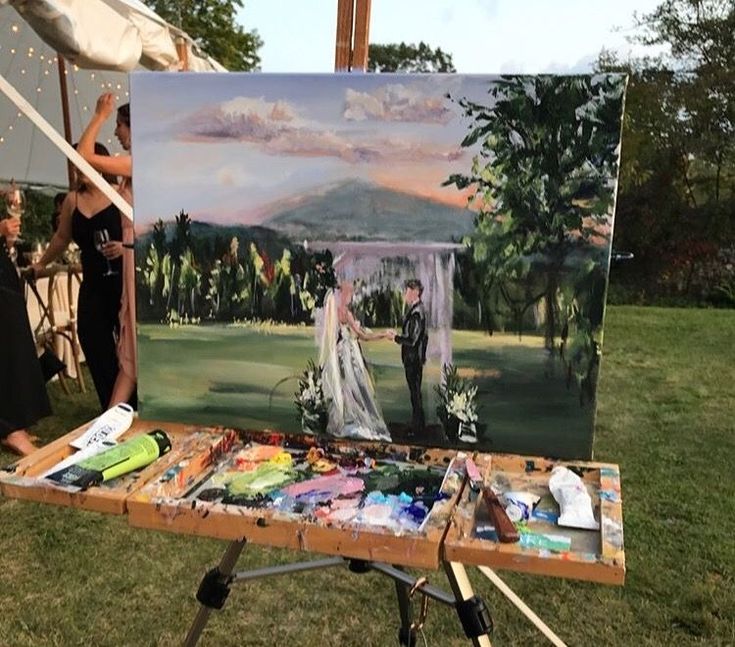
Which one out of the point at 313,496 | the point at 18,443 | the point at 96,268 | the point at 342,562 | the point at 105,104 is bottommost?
the point at 18,443

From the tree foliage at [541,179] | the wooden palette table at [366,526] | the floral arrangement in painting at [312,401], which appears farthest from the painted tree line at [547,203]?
the floral arrangement in painting at [312,401]

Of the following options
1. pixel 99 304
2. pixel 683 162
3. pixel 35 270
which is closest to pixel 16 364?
pixel 99 304

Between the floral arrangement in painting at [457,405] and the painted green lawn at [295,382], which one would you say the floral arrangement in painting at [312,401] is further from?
the floral arrangement in painting at [457,405]

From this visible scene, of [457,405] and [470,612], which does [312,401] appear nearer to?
[457,405]

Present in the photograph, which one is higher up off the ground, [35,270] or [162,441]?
[35,270]

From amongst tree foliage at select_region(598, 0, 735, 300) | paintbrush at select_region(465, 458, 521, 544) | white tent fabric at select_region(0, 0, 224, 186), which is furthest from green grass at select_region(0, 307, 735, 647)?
tree foliage at select_region(598, 0, 735, 300)

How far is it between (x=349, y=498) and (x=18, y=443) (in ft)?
7.95

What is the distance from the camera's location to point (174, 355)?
1.49 metres

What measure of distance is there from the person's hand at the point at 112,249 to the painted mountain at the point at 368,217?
2016 millimetres

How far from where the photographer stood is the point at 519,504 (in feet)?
3.90

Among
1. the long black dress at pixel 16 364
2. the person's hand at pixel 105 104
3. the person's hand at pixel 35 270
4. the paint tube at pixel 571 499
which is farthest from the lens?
the person's hand at pixel 35 270

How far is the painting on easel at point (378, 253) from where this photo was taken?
1.25 meters

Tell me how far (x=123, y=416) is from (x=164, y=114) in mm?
593

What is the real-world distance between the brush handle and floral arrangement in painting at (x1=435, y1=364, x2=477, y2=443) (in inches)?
7.8
